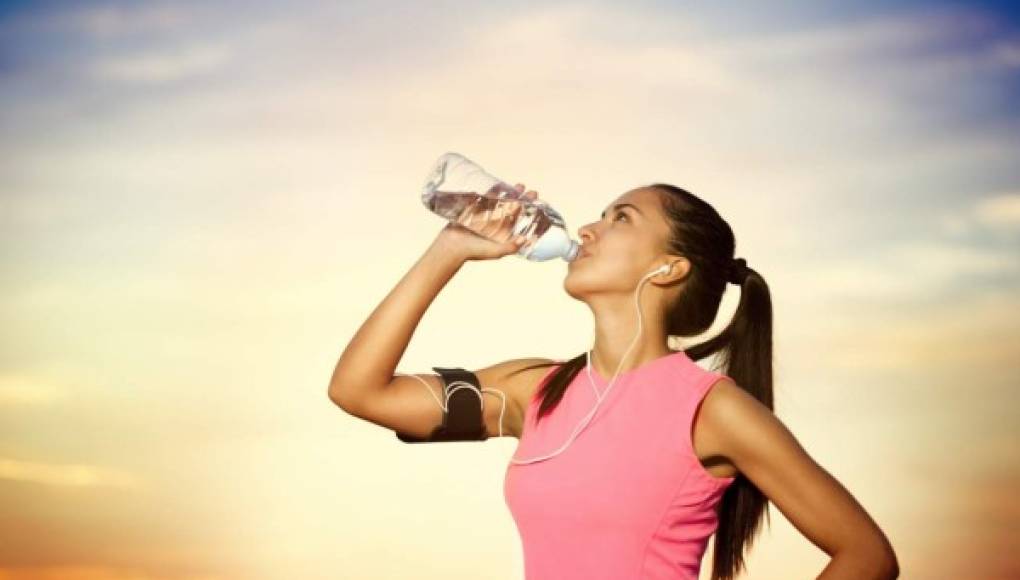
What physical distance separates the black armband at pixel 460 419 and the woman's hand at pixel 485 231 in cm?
27

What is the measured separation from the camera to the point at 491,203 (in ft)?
8.58

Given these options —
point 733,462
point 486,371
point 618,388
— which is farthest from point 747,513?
point 486,371

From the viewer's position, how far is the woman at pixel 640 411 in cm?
211

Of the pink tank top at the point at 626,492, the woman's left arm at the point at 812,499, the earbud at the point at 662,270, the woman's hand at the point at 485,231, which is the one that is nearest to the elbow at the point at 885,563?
the woman's left arm at the point at 812,499

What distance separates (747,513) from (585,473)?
363mm

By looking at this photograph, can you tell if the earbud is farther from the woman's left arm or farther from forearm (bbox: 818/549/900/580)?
forearm (bbox: 818/549/900/580)

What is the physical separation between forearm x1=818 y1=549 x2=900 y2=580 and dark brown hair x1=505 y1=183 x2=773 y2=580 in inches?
11.3

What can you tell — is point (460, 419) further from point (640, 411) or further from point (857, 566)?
point (857, 566)

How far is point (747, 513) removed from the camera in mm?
2316

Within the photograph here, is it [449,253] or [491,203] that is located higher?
[491,203]

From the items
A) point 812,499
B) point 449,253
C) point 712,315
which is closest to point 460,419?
point 449,253

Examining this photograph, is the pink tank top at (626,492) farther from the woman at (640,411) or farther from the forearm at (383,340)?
the forearm at (383,340)

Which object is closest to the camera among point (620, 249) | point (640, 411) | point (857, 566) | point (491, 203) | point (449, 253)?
point (857, 566)

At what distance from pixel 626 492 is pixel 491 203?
0.77 meters
